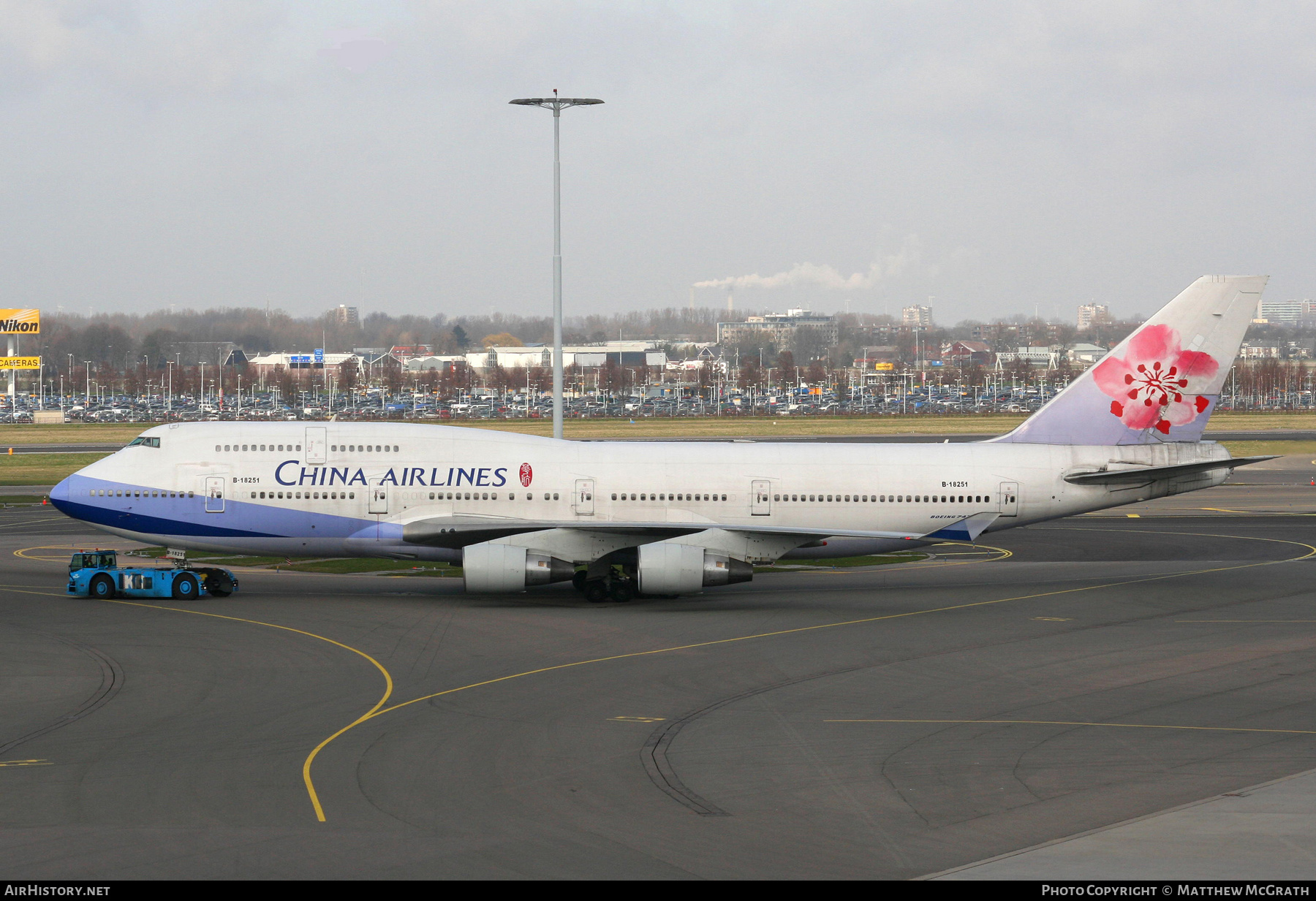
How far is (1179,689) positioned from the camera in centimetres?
2542

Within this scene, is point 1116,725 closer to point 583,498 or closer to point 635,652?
point 635,652

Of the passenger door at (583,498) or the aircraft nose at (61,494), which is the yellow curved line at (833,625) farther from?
the aircraft nose at (61,494)

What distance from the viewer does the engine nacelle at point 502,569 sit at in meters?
35.4

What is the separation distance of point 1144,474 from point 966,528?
580cm

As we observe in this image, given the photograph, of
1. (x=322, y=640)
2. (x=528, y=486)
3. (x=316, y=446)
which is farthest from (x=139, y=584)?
(x=528, y=486)

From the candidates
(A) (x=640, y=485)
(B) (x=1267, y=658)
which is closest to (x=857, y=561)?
(A) (x=640, y=485)

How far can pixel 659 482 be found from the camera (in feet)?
126

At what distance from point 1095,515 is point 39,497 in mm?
A: 55906

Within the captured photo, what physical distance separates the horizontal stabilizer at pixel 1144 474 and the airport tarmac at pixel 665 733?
3474 mm

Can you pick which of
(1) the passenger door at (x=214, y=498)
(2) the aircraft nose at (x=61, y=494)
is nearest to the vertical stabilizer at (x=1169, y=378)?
(1) the passenger door at (x=214, y=498)

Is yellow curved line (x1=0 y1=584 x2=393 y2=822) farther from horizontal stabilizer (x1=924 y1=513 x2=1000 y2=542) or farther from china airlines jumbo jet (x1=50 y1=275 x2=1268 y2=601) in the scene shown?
horizontal stabilizer (x1=924 y1=513 x2=1000 y2=542)

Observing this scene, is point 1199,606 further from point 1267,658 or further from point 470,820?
point 470,820

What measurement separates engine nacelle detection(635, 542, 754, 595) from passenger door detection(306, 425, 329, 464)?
10.7 metres

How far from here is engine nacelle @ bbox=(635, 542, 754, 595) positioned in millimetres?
35531
